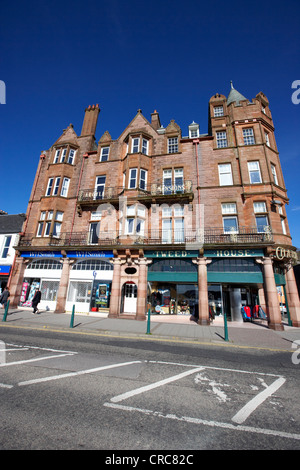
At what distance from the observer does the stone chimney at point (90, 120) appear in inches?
907

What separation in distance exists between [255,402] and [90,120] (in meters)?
27.1

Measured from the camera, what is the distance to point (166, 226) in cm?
1725

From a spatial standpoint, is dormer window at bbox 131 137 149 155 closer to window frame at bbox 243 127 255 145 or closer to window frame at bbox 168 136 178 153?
window frame at bbox 168 136 178 153

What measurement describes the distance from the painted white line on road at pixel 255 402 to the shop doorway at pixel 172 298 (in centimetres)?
1076

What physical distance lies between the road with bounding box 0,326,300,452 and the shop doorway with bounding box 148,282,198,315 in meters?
8.83

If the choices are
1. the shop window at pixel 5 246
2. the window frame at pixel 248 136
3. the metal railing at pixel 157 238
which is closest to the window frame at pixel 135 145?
the metal railing at pixel 157 238

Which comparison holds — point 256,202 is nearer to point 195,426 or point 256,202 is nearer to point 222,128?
point 222,128

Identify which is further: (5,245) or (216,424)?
(5,245)

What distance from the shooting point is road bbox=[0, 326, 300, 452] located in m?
2.86

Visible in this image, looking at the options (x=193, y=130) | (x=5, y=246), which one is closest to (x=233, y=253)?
(x=193, y=130)

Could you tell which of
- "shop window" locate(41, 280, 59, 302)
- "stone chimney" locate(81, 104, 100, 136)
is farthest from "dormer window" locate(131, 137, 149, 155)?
"shop window" locate(41, 280, 59, 302)

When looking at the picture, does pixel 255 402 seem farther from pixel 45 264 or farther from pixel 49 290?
pixel 45 264

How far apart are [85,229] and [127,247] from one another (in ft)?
17.1
